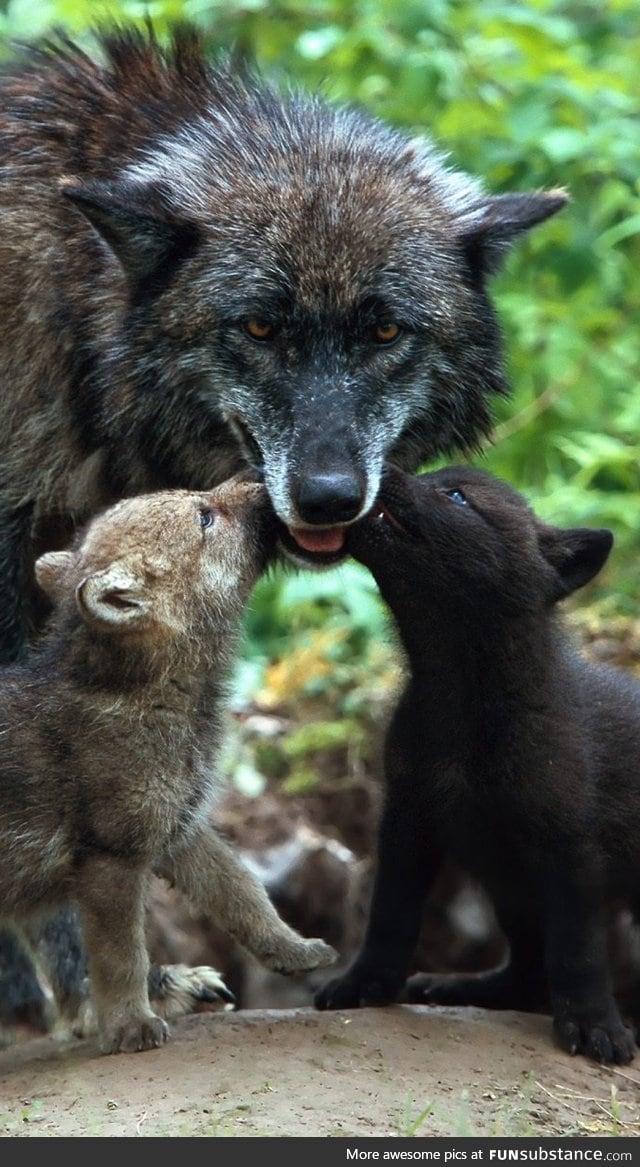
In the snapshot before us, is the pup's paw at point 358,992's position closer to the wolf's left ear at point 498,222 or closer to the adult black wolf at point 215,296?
the adult black wolf at point 215,296

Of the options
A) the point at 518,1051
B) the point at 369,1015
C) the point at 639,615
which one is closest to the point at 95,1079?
the point at 369,1015

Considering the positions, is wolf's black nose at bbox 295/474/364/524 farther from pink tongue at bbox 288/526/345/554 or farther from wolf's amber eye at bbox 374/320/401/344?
wolf's amber eye at bbox 374/320/401/344

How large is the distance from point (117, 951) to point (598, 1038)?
1.49 metres

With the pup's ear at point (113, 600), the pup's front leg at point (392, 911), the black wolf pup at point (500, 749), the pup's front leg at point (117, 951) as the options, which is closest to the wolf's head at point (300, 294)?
the black wolf pup at point (500, 749)

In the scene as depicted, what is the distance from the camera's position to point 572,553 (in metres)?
5.05

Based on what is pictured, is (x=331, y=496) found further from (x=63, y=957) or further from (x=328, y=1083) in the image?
(x=63, y=957)

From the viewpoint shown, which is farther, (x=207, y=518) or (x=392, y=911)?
(x=392, y=911)

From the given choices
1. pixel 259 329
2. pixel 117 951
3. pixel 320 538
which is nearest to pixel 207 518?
pixel 320 538

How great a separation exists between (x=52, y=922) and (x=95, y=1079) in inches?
53.9

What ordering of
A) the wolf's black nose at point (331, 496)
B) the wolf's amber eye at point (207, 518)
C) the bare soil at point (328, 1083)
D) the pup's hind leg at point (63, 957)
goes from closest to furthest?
the bare soil at point (328, 1083) → the wolf's black nose at point (331, 496) → the wolf's amber eye at point (207, 518) → the pup's hind leg at point (63, 957)

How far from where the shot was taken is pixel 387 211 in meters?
5.36

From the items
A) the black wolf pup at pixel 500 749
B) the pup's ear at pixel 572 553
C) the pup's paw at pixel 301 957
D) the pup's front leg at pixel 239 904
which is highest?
the pup's ear at pixel 572 553

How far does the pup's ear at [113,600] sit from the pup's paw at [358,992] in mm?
1457

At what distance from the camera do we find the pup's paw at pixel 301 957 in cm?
508
